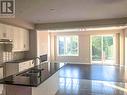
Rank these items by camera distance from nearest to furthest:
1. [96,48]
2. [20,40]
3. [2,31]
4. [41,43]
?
[2,31]
[20,40]
[41,43]
[96,48]

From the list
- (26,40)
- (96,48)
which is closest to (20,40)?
(26,40)

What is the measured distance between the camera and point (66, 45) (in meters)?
12.5

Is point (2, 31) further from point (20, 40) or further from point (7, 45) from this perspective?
point (20, 40)

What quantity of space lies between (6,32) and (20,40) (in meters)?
1.17

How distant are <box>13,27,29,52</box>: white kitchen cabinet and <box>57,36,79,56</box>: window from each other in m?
5.18

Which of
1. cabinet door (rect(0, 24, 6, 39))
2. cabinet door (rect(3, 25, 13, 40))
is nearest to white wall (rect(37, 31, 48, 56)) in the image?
cabinet door (rect(3, 25, 13, 40))

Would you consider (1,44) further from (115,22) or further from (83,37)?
(83,37)

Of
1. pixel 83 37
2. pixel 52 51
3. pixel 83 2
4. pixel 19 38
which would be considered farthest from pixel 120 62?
pixel 83 2

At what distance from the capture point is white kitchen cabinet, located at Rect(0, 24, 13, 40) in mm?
5293

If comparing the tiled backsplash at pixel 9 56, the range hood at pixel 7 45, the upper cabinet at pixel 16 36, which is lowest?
the tiled backsplash at pixel 9 56

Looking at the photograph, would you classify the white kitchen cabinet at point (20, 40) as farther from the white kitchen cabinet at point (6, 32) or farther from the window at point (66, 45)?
the window at point (66, 45)

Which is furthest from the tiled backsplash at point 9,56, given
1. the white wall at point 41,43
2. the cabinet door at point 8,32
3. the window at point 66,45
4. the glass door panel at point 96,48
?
the glass door panel at point 96,48

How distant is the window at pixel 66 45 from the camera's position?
12272mm

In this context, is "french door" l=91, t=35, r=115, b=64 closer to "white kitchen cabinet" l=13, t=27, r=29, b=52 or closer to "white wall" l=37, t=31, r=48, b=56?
"white wall" l=37, t=31, r=48, b=56
